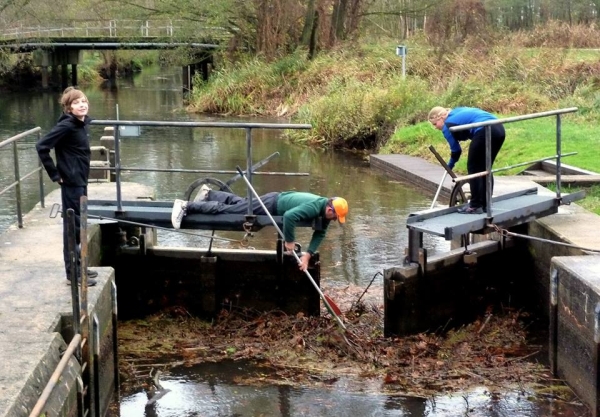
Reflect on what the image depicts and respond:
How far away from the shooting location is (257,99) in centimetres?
3616

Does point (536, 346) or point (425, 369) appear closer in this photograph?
point (425, 369)

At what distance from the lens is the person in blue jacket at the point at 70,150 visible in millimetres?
7855

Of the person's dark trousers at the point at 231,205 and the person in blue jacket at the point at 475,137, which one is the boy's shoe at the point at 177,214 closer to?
the person's dark trousers at the point at 231,205

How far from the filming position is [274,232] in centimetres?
1457

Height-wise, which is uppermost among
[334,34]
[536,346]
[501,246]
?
[334,34]

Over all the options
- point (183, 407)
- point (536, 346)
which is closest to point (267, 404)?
point (183, 407)

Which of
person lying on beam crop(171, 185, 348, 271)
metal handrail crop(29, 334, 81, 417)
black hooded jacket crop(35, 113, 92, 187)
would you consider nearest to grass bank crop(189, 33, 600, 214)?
person lying on beam crop(171, 185, 348, 271)

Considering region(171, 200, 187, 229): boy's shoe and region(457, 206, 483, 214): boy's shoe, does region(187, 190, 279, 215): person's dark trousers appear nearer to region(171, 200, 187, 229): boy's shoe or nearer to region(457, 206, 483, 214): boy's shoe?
region(171, 200, 187, 229): boy's shoe

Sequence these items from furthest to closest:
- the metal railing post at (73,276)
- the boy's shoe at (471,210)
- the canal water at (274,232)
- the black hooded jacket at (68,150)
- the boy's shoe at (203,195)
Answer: the boy's shoe at (203,195)
the boy's shoe at (471,210)
the canal water at (274,232)
the black hooded jacket at (68,150)
the metal railing post at (73,276)

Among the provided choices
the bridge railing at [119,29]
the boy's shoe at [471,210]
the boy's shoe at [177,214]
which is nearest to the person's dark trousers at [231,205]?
the boy's shoe at [177,214]

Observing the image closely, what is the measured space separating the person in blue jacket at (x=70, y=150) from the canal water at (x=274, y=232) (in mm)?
1619

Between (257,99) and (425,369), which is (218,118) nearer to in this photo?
(257,99)

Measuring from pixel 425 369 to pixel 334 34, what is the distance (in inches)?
1251

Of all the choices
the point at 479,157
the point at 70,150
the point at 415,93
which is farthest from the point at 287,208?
the point at 415,93
